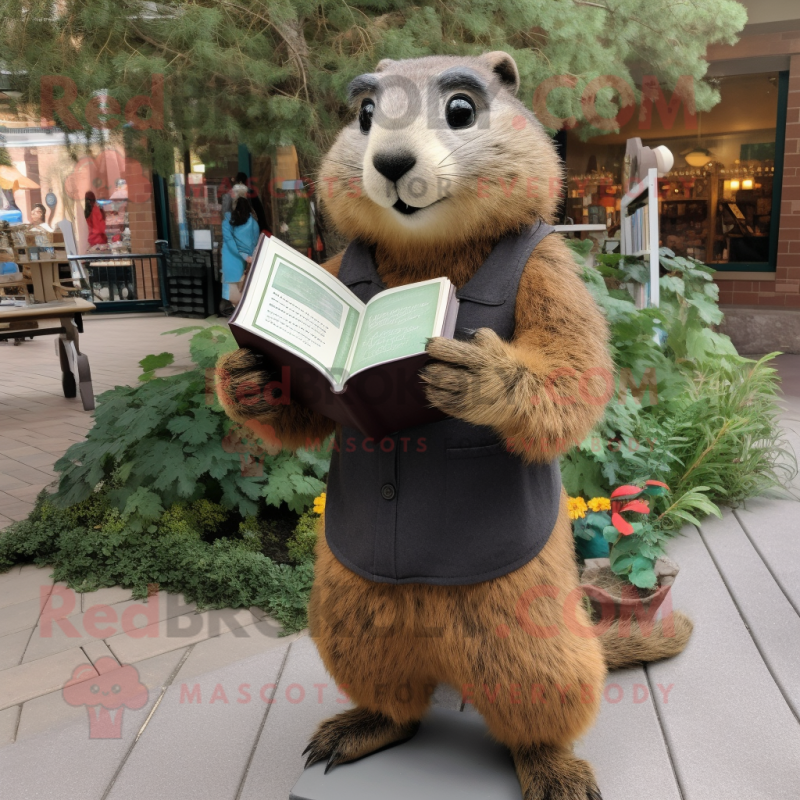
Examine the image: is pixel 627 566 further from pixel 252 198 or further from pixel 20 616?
pixel 252 198

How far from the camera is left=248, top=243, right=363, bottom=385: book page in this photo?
4.20 feet

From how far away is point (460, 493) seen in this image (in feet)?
4.87

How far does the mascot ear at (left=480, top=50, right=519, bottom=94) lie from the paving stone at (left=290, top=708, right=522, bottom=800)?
1447 mm

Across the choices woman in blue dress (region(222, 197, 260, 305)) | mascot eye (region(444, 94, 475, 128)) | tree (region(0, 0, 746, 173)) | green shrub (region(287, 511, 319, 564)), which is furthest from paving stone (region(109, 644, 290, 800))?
woman in blue dress (region(222, 197, 260, 305))

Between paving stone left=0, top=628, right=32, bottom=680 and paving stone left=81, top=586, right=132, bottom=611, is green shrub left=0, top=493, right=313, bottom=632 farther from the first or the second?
paving stone left=0, top=628, right=32, bottom=680

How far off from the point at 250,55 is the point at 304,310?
237 cm

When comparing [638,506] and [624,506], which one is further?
[624,506]

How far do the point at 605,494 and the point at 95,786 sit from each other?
2125mm

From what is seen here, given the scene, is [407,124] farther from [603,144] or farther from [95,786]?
[603,144]

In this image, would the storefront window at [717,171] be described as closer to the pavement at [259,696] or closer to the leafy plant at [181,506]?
the leafy plant at [181,506]

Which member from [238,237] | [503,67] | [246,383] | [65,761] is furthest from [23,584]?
[238,237]

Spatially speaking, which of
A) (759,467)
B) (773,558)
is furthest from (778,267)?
(773,558)

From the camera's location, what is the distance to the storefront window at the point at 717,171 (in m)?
8.18

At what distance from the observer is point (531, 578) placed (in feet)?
4.90
